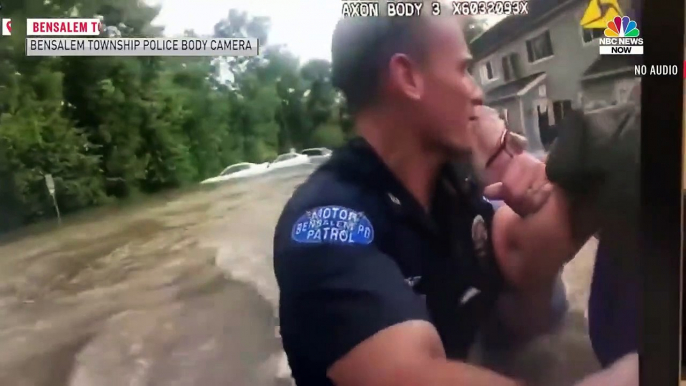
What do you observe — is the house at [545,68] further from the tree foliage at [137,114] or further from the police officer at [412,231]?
the tree foliage at [137,114]

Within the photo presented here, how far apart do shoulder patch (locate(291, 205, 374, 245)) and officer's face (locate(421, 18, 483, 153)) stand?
168mm

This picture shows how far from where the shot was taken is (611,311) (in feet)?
3.51

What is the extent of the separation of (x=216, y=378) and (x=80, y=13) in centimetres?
57

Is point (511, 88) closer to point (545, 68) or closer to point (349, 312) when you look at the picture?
point (545, 68)

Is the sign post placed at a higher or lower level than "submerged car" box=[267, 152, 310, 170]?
lower

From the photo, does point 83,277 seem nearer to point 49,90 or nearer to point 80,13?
point 49,90

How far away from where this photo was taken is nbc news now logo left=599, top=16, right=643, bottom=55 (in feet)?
3.42

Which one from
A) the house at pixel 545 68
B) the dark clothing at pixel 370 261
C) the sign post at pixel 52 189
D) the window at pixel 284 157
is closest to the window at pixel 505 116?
the house at pixel 545 68

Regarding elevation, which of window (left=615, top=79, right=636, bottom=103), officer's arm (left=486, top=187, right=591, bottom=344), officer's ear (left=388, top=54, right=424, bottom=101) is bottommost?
officer's arm (left=486, top=187, right=591, bottom=344)

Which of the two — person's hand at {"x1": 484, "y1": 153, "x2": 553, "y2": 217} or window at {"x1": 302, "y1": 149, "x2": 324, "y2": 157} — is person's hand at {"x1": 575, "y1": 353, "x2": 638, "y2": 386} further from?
window at {"x1": 302, "y1": 149, "x2": 324, "y2": 157}

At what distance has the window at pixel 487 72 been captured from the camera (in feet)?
3.36

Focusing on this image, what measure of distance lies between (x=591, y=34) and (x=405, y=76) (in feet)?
0.99

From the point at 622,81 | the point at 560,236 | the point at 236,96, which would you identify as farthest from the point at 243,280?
the point at 622,81

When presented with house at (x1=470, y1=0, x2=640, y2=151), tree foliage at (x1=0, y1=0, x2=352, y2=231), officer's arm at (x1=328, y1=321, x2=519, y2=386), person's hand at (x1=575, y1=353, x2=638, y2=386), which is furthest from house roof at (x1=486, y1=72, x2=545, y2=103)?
person's hand at (x1=575, y1=353, x2=638, y2=386)
